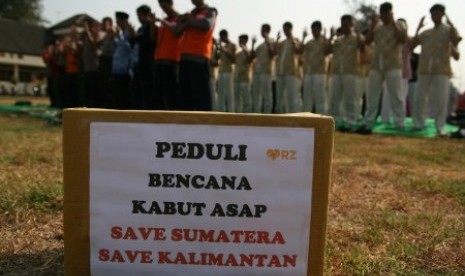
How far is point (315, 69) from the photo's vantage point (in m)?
8.91

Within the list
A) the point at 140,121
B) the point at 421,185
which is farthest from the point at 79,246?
the point at 421,185

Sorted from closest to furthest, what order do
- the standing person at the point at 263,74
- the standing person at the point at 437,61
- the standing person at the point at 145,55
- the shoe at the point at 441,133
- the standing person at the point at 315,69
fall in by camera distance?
the standing person at the point at 145,55, the standing person at the point at 437,61, the shoe at the point at 441,133, the standing person at the point at 315,69, the standing person at the point at 263,74

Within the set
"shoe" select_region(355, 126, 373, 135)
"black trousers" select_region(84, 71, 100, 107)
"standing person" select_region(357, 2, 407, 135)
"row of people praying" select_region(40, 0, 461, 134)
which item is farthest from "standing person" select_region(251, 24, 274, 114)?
"black trousers" select_region(84, 71, 100, 107)

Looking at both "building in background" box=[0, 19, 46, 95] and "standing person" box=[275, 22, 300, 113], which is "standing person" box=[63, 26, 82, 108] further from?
"building in background" box=[0, 19, 46, 95]

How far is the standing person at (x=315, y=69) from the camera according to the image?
873cm

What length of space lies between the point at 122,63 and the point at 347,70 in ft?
12.0

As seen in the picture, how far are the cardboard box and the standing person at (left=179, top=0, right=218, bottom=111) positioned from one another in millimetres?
3726

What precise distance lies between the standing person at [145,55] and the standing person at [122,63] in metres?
0.29

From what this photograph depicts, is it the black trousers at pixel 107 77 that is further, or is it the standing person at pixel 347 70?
the black trousers at pixel 107 77

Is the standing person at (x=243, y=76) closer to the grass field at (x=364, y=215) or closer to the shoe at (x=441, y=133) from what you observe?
the shoe at (x=441, y=133)

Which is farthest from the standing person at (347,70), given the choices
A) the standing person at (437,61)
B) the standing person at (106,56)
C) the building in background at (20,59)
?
the building in background at (20,59)

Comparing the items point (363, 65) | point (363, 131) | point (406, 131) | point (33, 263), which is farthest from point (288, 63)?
point (33, 263)

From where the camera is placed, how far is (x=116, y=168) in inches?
65.1

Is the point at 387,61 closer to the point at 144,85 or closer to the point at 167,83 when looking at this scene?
the point at 167,83
